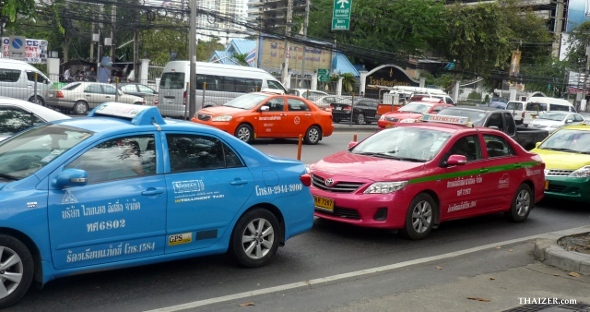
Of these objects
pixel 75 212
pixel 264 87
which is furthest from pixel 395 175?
pixel 264 87

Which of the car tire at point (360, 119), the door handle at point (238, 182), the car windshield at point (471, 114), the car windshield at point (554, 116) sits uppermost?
the car windshield at point (471, 114)

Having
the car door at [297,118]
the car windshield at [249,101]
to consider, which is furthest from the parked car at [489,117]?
the car windshield at [249,101]

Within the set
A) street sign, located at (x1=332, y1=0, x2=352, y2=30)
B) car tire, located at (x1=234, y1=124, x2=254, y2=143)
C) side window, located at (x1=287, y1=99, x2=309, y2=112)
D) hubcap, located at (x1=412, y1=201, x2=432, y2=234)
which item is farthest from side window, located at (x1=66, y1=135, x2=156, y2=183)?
street sign, located at (x1=332, y1=0, x2=352, y2=30)

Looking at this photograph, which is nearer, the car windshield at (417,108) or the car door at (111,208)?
the car door at (111,208)

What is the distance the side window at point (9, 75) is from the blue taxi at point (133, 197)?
714 inches

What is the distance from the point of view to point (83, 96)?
87.4 ft

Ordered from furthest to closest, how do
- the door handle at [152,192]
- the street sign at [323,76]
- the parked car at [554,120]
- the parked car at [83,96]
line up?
the street sign at [323,76] < the parked car at [554,120] < the parked car at [83,96] < the door handle at [152,192]

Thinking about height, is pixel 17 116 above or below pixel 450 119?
below

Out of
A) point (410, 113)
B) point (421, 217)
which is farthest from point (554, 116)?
point (421, 217)

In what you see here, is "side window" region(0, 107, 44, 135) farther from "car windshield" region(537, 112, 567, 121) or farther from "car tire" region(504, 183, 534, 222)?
"car windshield" region(537, 112, 567, 121)

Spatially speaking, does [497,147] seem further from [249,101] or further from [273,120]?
[249,101]

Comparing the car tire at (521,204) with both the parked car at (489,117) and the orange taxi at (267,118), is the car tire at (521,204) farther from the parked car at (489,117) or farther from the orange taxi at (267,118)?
the orange taxi at (267,118)

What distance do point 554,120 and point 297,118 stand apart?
51.1ft

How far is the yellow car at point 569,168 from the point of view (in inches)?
456
